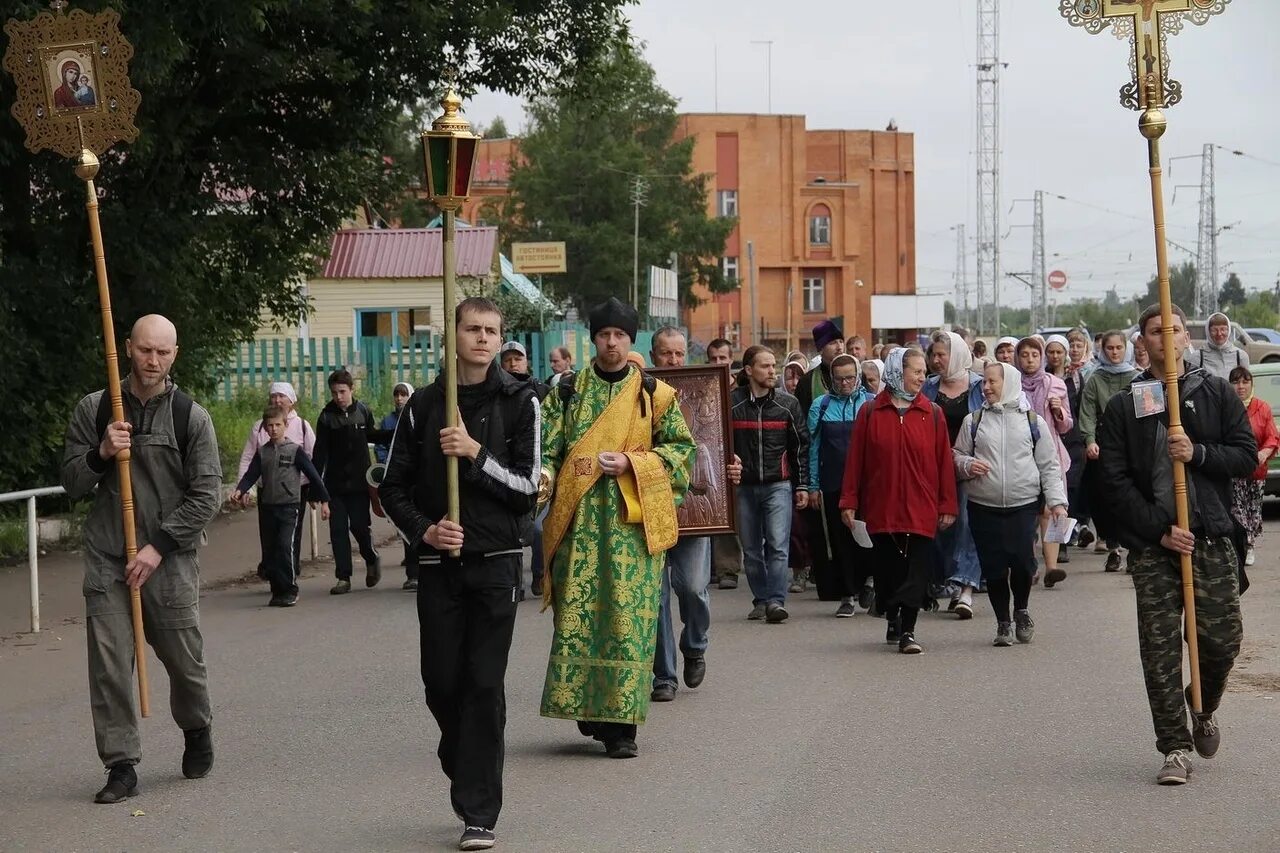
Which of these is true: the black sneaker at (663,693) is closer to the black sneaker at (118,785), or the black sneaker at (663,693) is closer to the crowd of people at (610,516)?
the crowd of people at (610,516)

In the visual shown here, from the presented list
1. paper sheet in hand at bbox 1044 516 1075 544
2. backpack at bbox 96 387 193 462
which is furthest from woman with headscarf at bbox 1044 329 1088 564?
backpack at bbox 96 387 193 462

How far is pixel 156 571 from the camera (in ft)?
25.9

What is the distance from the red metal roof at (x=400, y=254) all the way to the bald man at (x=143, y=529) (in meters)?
37.6

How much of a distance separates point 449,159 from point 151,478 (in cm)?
199

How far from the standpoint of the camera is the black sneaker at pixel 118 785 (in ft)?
25.2

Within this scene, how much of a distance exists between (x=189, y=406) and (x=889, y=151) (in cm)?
9699

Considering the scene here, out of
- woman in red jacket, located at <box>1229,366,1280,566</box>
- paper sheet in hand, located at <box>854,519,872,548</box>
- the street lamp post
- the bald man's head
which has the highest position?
the street lamp post

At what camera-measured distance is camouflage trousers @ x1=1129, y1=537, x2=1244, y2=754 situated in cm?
780

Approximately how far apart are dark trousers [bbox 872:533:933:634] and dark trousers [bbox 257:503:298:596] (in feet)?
17.5

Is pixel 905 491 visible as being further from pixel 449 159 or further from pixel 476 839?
pixel 476 839

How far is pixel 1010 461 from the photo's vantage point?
38.8ft

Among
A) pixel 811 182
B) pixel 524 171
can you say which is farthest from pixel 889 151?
pixel 524 171

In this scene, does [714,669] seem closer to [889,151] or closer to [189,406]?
[189,406]

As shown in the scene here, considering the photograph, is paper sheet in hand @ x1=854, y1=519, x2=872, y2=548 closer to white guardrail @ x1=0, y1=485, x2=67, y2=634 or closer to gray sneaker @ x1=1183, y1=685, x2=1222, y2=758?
gray sneaker @ x1=1183, y1=685, x2=1222, y2=758
